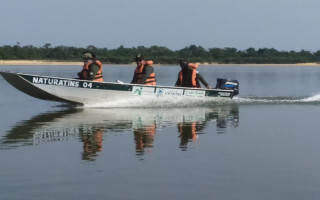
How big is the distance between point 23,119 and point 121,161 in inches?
285

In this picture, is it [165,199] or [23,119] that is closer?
[165,199]

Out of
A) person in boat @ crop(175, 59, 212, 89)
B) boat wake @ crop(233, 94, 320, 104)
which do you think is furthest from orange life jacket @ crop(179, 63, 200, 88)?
boat wake @ crop(233, 94, 320, 104)

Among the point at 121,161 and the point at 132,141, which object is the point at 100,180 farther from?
the point at 132,141

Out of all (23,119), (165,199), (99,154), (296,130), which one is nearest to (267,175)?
(165,199)

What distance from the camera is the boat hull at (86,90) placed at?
19328 mm

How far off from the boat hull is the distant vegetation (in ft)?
289

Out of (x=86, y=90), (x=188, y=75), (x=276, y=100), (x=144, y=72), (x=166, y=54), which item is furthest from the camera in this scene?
(x=166, y=54)

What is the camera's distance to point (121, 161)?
1062 cm

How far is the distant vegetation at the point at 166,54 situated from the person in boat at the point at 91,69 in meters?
88.1

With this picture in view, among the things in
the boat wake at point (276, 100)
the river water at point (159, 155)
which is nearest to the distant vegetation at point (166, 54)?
the boat wake at point (276, 100)

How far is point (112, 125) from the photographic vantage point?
15.5 m

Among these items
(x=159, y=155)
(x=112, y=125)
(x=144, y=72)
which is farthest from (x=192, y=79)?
(x=159, y=155)

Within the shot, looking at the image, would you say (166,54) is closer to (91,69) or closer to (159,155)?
(91,69)

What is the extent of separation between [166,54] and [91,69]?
325 ft
